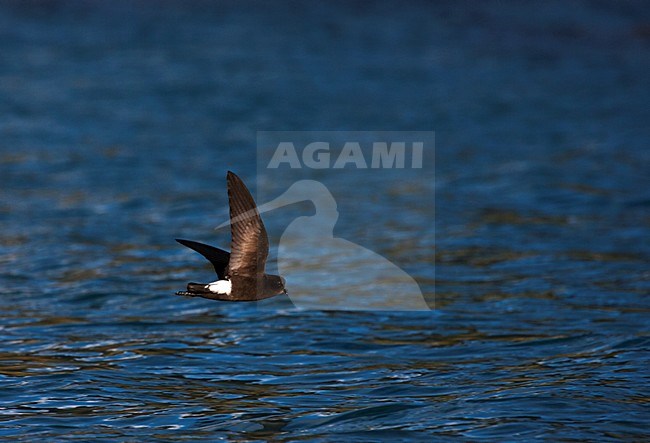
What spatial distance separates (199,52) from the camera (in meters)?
18.6

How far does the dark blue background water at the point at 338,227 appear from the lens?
698cm

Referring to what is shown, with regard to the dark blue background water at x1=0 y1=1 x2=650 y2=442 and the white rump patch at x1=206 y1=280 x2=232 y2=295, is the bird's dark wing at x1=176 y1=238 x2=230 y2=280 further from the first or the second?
the dark blue background water at x1=0 y1=1 x2=650 y2=442

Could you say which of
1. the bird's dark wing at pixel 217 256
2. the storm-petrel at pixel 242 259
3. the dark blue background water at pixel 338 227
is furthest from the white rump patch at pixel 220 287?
the dark blue background water at pixel 338 227

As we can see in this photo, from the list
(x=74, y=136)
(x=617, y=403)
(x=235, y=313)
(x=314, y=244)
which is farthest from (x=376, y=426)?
(x=74, y=136)

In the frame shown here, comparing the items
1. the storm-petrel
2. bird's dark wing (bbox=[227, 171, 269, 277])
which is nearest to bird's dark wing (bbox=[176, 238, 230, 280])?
the storm-petrel

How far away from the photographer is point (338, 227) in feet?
39.1

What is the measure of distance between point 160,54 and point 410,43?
13.7ft

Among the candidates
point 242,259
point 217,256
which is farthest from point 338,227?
point 242,259

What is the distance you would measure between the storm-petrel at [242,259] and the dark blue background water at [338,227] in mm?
1076

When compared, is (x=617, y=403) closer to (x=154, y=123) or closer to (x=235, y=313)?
(x=235, y=313)

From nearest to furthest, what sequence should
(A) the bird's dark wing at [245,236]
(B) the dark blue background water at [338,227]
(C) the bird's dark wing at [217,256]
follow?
(A) the bird's dark wing at [245,236]
(C) the bird's dark wing at [217,256]
(B) the dark blue background water at [338,227]

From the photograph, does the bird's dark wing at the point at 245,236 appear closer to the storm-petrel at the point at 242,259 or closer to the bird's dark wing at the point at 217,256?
the storm-petrel at the point at 242,259

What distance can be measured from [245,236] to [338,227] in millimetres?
6266

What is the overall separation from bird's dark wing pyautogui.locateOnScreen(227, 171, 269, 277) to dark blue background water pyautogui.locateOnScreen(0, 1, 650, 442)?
1.17m
